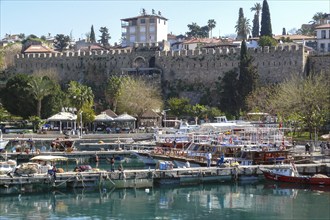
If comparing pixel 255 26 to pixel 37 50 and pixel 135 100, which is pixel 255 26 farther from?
pixel 135 100

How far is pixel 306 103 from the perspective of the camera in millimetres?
54688

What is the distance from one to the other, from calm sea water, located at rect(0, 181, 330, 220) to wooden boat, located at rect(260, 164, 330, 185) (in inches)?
20.9

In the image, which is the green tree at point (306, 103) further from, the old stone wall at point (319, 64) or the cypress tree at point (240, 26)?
the cypress tree at point (240, 26)

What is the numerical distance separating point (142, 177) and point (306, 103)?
816 inches

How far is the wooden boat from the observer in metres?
37.9

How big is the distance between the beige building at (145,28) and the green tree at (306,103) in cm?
4692

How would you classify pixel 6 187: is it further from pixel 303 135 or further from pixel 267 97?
pixel 267 97

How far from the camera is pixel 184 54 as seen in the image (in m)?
76.1

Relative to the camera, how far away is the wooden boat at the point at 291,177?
3794cm

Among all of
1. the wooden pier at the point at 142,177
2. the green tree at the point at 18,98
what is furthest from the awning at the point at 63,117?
the wooden pier at the point at 142,177

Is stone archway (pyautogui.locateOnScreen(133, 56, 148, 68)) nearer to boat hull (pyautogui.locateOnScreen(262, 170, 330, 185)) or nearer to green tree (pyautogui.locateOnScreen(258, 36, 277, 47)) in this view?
green tree (pyautogui.locateOnScreen(258, 36, 277, 47))

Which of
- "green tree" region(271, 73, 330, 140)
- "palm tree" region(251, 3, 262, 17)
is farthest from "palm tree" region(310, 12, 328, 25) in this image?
"green tree" region(271, 73, 330, 140)

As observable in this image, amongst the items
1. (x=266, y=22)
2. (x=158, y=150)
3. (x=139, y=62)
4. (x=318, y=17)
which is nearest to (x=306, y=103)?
(x=158, y=150)

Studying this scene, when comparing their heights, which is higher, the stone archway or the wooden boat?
the stone archway
